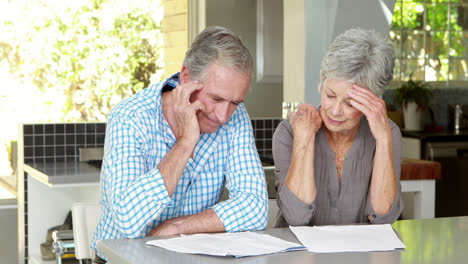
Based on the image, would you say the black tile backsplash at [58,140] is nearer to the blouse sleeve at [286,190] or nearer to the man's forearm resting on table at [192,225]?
the blouse sleeve at [286,190]

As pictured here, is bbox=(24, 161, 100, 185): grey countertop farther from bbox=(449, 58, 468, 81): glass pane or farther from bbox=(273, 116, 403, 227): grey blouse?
bbox=(449, 58, 468, 81): glass pane

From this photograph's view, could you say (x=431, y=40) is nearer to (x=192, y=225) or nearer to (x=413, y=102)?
(x=413, y=102)

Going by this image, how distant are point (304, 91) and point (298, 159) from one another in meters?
1.78

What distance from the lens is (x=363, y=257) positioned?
5.44 feet

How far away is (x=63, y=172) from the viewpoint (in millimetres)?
3525

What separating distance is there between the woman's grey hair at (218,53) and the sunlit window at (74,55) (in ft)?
9.86

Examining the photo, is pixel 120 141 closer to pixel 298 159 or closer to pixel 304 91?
pixel 298 159

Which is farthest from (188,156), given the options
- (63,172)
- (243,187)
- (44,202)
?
(44,202)

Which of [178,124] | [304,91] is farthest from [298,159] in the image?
[304,91]

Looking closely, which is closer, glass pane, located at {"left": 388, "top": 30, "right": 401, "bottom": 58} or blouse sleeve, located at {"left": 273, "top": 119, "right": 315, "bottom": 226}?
blouse sleeve, located at {"left": 273, "top": 119, "right": 315, "bottom": 226}

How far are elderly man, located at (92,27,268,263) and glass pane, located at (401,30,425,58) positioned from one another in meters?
4.54

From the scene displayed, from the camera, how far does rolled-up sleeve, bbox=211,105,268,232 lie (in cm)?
197

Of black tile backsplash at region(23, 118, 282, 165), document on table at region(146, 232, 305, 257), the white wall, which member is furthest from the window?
document on table at region(146, 232, 305, 257)

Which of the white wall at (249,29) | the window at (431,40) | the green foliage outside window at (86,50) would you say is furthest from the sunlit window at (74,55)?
the window at (431,40)
